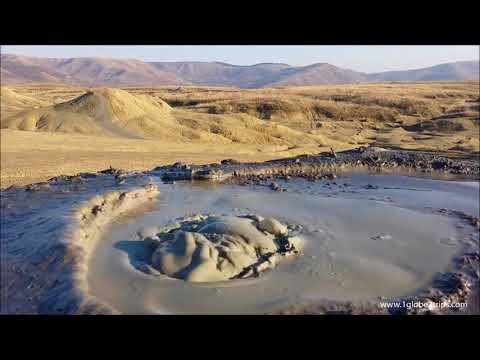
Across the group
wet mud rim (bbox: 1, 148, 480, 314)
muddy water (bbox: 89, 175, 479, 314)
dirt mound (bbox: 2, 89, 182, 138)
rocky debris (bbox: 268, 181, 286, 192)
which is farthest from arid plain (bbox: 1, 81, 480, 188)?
muddy water (bbox: 89, 175, 479, 314)

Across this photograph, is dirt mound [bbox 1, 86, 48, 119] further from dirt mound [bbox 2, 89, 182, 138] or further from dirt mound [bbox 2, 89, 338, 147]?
dirt mound [bbox 2, 89, 338, 147]

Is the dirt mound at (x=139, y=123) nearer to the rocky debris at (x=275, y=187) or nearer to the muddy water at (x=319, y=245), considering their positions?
the rocky debris at (x=275, y=187)

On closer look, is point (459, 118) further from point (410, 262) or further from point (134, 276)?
point (134, 276)

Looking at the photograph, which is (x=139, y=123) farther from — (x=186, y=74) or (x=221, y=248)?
(x=186, y=74)

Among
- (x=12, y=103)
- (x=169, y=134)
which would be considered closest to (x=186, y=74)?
(x=12, y=103)

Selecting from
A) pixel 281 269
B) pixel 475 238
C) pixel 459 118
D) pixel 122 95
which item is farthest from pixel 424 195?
pixel 459 118

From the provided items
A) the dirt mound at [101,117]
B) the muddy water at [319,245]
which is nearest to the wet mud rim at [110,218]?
the muddy water at [319,245]
